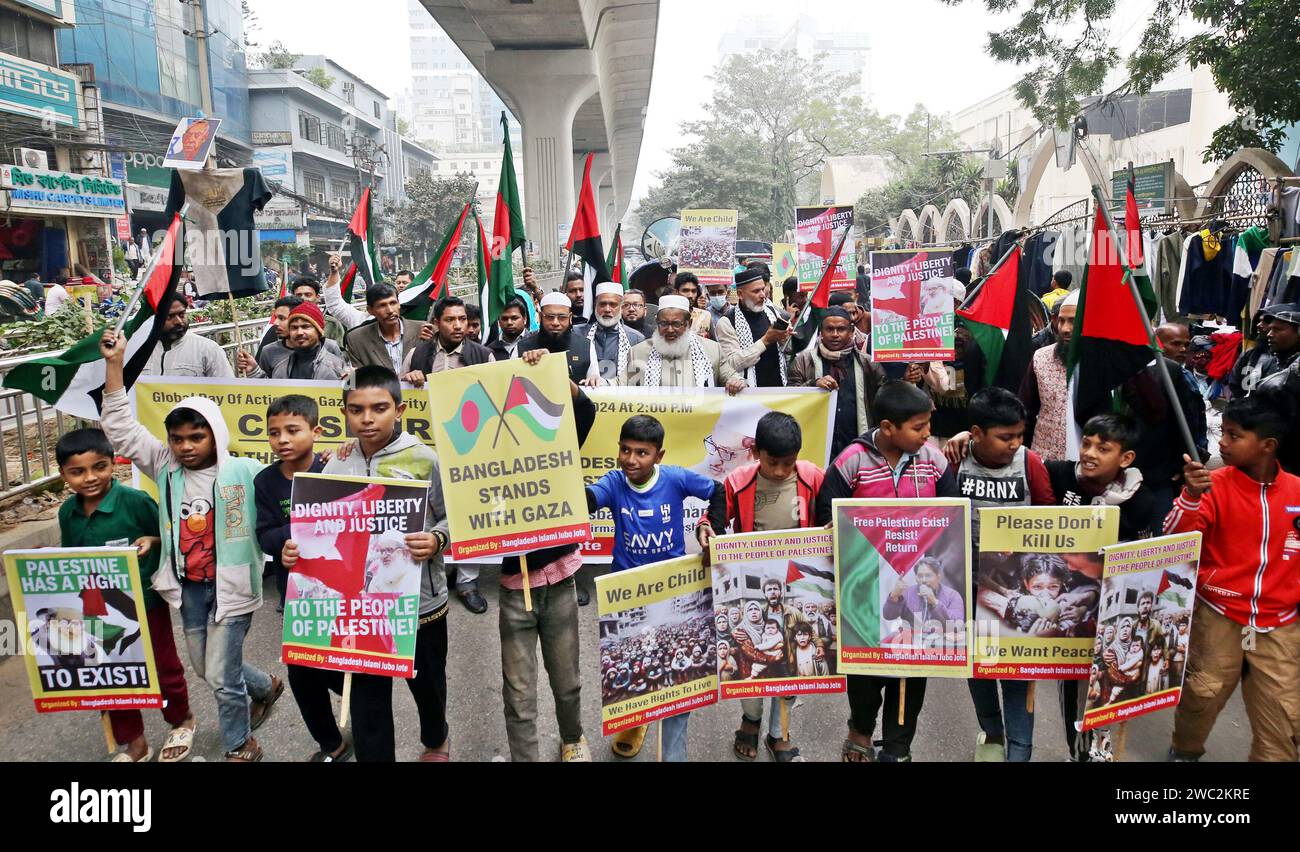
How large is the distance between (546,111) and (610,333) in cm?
2085

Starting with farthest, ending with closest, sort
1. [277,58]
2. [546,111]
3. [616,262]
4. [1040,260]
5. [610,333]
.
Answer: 1. [277,58]
2. [546,111]
3. [1040,260]
4. [616,262]
5. [610,333]

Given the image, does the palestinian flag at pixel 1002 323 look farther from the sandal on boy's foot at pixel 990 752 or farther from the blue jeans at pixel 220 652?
the blue jeans at pixel 220 652

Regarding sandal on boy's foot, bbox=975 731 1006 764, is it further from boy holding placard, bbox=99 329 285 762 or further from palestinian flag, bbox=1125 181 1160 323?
boy holding placard, bbox=99 329 285 762

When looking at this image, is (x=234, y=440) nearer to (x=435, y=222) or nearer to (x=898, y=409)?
(x=898, y=409)

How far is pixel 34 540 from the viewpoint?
5934mm

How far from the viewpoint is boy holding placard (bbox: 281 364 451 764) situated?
10.8 feet

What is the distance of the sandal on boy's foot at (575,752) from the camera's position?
3.67 meters

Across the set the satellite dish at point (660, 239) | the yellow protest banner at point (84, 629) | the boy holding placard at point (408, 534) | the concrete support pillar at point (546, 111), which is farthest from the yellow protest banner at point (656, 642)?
the concrete support pillar at point (546, 111)

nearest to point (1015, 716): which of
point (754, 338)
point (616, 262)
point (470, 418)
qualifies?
point (470, 418)

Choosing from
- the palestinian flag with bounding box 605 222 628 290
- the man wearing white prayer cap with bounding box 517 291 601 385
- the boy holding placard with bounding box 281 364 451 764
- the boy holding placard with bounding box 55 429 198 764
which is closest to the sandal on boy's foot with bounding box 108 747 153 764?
the boy holding placard with bounding box 55 429 198 764

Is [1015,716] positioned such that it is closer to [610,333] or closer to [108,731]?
[108,731]

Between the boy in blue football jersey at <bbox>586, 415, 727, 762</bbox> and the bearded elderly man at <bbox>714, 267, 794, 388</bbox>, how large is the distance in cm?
215

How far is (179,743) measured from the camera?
383cm
